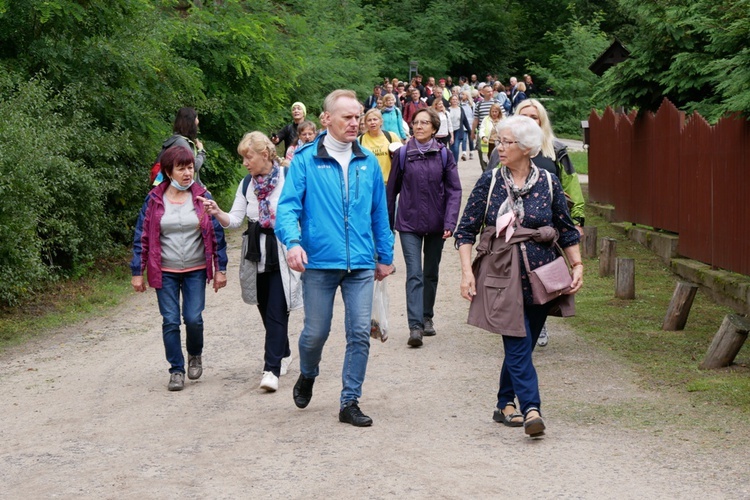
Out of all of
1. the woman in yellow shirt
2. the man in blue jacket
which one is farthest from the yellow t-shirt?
the man in blue jacket

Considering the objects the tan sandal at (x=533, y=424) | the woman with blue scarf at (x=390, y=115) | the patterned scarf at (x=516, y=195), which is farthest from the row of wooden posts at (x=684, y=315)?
the woman with blue scarf at (x=390, y=115)

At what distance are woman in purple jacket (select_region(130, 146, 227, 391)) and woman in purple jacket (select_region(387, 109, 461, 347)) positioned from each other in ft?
6.33

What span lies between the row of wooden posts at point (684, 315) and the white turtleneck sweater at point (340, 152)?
3.33 m

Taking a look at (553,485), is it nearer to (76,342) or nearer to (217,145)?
(76,342)

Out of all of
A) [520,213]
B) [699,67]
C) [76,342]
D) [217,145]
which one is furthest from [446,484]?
[217,145]

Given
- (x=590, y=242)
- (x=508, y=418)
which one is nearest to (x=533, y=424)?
(x=508, y=418)

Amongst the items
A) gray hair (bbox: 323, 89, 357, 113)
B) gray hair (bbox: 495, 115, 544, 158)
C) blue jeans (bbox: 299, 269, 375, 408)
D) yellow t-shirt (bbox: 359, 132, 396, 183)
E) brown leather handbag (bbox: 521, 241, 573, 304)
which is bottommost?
blue jeans (bbox: 299, 269, 375, 408)

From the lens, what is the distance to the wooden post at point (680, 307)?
1003 cm

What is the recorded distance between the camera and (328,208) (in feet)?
21.9

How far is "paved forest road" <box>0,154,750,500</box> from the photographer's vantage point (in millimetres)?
5598

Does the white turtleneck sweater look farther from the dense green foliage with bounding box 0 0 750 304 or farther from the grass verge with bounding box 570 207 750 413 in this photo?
the dense green foliage with bounding box 0 0 750 304

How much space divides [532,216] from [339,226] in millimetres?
1123

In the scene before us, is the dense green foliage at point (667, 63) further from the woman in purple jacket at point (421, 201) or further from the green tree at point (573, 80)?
the green tree at point (573, 80)

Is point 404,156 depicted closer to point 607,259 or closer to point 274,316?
point 274,316
